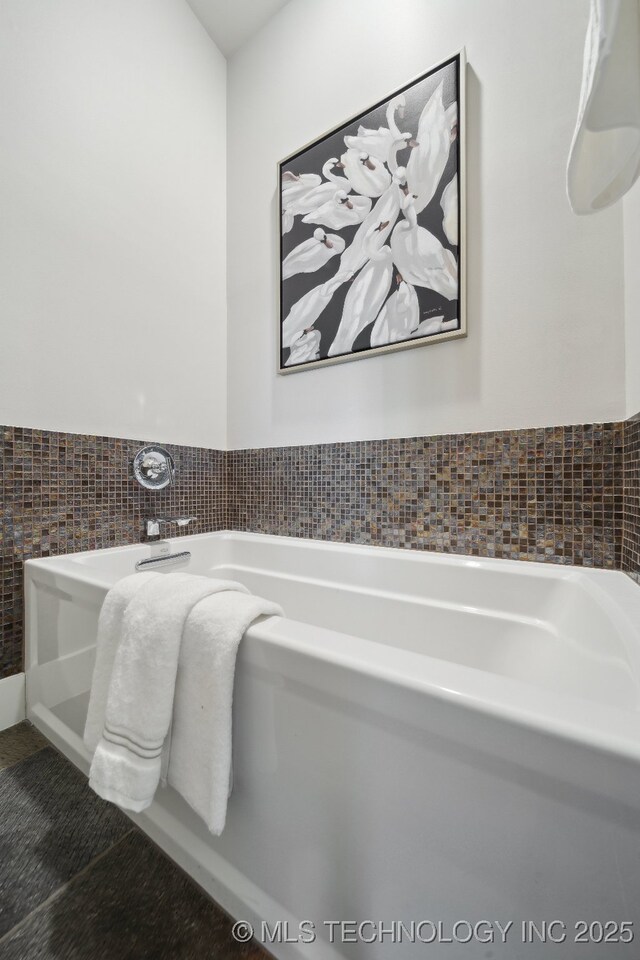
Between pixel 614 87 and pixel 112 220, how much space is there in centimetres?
162

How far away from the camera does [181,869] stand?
703 mm

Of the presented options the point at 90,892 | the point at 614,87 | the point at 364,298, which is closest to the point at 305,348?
the point at 364,298

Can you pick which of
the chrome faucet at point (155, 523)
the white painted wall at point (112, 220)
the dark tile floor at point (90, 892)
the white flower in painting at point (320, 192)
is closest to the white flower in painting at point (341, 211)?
the white flower in painting at point (320, 192)

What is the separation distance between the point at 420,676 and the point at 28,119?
1.92 m

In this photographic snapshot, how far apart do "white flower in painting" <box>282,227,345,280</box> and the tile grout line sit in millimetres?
1859

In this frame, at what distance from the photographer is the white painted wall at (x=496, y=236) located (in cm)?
110

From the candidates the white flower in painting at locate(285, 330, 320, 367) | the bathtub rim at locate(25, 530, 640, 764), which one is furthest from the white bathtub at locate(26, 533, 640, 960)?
the white flower in painting at locate(285, 330, 320, 367)

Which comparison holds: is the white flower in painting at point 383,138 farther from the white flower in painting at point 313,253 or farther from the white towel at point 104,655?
the white towel at point 104,655

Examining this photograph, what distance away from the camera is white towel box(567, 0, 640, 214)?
0.44m

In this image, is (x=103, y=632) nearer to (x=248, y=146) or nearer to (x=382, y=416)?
(x=382, y=416)

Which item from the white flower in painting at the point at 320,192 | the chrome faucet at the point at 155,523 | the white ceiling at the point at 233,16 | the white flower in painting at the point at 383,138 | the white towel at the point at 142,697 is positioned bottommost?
the white towel at the point at 142,697

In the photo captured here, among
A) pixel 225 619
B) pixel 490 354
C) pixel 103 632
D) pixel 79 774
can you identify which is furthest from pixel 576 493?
pixel 79 774

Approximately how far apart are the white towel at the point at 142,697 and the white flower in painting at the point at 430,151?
4.84 ft

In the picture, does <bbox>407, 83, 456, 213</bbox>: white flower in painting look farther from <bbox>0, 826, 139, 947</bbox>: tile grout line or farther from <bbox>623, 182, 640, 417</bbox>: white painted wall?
<bbox>0, 826, 139, 947</bbox>: tile grout line
